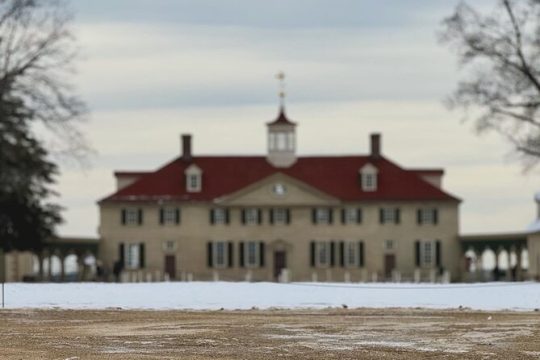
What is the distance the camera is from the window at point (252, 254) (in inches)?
3610

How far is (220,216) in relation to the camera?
9312cm

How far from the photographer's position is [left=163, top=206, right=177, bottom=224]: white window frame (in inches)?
3661

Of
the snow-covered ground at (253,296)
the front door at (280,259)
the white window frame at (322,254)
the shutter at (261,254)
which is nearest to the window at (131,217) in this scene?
the shutter at (261,254)

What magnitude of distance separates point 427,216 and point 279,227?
27.7 feet

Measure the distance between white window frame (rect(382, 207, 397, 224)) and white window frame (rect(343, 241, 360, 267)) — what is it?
2217mm

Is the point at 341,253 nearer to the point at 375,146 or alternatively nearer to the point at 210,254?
the point at 210,254

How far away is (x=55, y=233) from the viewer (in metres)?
78.9

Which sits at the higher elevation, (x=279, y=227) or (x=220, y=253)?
(x=279, y=227)

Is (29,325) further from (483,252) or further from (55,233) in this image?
(483,252)

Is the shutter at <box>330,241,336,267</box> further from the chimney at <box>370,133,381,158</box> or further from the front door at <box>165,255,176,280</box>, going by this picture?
the front door at <box>165,255,176,280</box>

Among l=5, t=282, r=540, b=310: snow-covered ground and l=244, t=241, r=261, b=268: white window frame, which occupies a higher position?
l=244, t=241, r=261, b=268: white window frame

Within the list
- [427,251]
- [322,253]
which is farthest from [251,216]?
[427,251]

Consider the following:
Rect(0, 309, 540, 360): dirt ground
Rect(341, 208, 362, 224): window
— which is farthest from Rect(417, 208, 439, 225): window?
Rect(0, 309, 540, 360): dirt ground

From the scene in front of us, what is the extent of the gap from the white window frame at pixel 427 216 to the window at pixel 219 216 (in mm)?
11102
